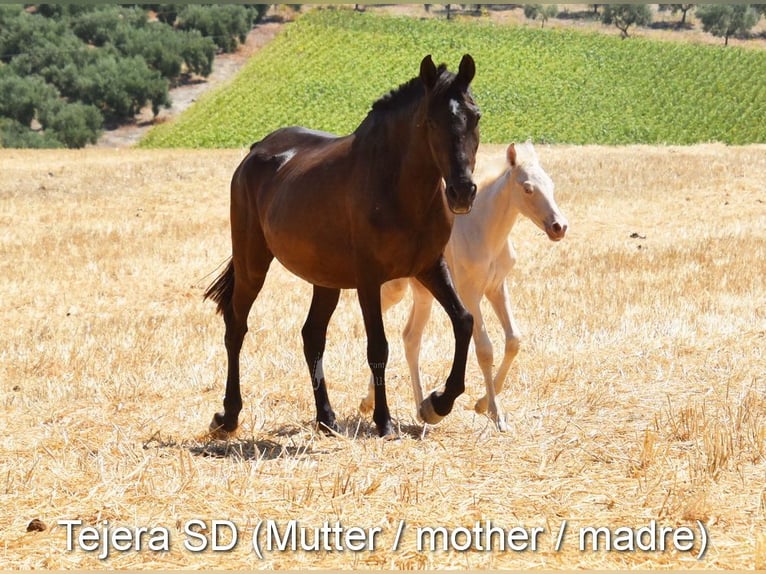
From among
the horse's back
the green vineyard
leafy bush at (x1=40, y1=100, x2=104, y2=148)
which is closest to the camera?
the horse's back

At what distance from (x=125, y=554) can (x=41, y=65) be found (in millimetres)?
70144

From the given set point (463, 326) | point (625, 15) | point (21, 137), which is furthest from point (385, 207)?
point (625, 15)

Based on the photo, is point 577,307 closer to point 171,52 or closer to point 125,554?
point 125,554

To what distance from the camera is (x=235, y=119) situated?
57156mm

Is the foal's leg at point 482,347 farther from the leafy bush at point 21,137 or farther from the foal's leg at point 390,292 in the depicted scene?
the leafy bush at point 21,137

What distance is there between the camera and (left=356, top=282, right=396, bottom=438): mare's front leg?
6730mm

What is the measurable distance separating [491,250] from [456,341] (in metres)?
1.65

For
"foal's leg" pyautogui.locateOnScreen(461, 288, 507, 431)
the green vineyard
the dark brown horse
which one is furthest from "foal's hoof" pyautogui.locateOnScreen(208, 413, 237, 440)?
the green vineyard

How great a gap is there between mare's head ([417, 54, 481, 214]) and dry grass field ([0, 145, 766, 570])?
161 centimetres

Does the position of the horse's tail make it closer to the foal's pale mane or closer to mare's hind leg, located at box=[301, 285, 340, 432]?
mare's hind leg, located at box=[301, 285, 340, 432]

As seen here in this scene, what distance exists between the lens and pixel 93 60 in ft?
227

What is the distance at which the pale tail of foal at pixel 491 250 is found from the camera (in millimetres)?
7902

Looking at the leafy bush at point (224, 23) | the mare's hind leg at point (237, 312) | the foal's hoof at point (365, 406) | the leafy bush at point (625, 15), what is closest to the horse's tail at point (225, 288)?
the mare's hind leg at point (237, 312)

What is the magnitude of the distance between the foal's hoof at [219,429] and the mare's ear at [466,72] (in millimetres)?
3135
